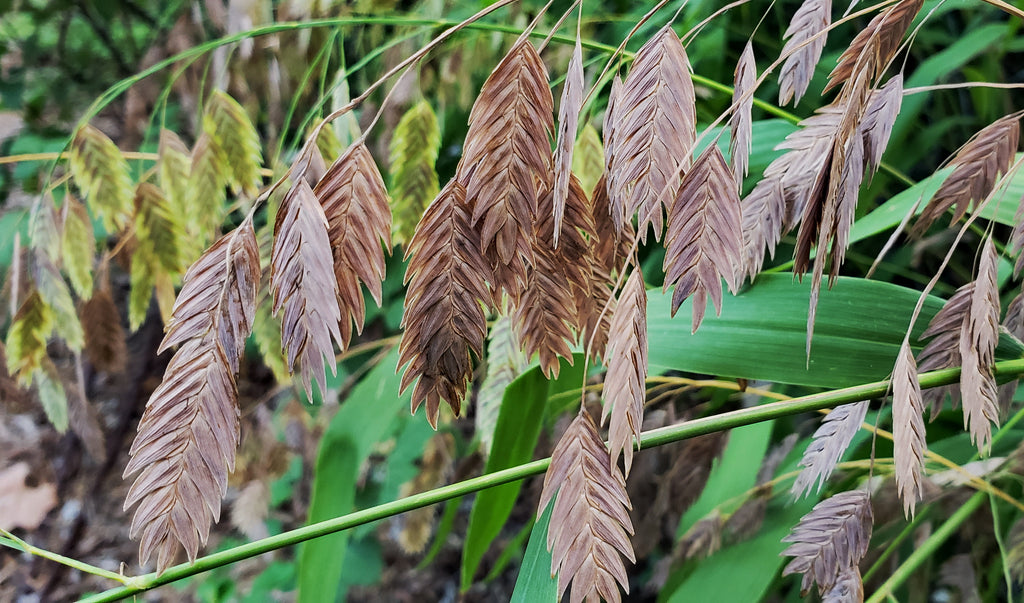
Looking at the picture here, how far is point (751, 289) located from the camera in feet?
1.38

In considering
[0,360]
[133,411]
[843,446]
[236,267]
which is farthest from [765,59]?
[133,411]

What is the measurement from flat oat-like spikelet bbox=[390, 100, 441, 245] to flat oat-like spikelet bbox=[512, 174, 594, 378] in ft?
0.68

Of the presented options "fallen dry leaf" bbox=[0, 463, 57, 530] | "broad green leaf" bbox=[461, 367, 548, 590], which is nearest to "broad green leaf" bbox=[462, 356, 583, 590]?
"broad green leaf" bbox=[461, 367, 548, 590]

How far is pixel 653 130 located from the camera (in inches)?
9.4

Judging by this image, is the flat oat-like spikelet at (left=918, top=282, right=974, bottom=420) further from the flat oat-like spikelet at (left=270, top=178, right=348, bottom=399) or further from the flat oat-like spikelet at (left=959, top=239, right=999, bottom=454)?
the flat oat-like spikelet at (left=270, top=178, right=348, bottom=399)

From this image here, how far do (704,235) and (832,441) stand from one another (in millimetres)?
148

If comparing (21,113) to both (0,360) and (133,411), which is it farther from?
(0,360)

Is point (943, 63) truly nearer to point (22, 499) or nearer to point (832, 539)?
point (832, 539)

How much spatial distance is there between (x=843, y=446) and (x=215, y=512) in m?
0.26

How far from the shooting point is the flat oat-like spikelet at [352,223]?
260 mm

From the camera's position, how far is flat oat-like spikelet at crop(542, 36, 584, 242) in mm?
238

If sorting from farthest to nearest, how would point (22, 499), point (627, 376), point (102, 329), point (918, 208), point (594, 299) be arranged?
1. point (22, 499)
2. point (102, 329)
3. point (918, 208)
4. point (594, 299)
5. point (627, 376)

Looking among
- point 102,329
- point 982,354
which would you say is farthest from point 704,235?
point 102,329

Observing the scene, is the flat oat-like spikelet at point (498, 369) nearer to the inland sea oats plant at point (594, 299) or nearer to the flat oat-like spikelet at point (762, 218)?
the inland sea oats plant at point (594, 299)
